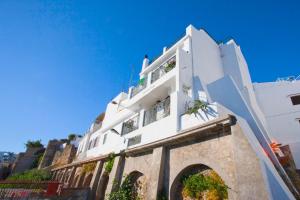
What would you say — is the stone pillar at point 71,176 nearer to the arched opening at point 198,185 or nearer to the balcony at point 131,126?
the balcony at point 131,126

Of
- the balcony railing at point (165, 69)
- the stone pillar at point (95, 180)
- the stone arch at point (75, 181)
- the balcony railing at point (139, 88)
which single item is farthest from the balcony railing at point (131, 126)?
the stone arch at point (75, 181)

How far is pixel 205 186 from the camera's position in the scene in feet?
22.6

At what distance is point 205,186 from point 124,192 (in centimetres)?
570

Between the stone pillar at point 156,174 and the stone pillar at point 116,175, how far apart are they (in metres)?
3.47

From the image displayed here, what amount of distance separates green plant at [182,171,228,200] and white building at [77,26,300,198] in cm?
254

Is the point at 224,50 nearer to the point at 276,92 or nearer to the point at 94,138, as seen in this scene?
the point at 276,92

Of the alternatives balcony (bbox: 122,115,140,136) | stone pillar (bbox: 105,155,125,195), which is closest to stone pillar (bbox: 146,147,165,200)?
stone pillar (bbox: 105,155,125,195)

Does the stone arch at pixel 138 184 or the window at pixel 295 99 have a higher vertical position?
the window at pixel 295 99

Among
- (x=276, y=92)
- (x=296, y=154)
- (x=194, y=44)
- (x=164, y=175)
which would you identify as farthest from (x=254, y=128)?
(x=276, y=92)

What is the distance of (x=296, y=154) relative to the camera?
11945 millimetres

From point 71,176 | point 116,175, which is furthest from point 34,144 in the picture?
point 116,175

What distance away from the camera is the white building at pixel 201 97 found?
32.8ft

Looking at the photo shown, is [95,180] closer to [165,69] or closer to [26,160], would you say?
[165,69]

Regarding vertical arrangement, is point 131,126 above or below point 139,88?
below
